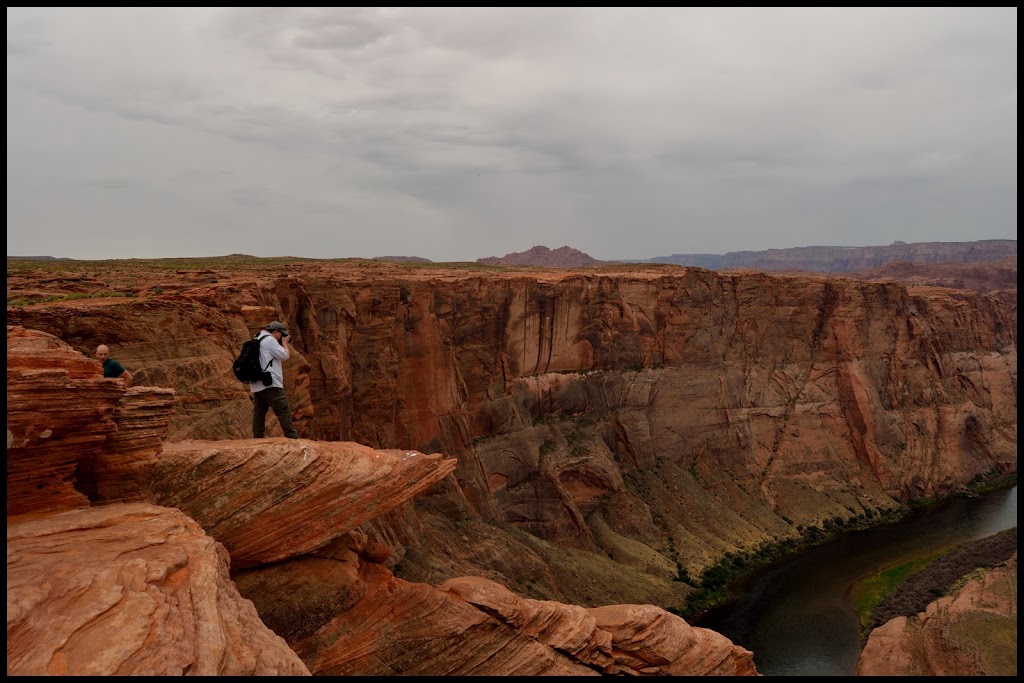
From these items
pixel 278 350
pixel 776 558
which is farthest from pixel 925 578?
pixel 278 350

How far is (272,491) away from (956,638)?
36451mm

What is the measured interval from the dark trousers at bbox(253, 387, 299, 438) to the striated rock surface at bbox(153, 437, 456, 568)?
3.73 feet

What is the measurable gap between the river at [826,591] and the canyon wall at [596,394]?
3.17 m

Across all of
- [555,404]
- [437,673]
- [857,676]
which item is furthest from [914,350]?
[437,673]

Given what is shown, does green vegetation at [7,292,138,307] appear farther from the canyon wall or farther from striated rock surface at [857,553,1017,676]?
striated rock surface at [857,553,1017,676]

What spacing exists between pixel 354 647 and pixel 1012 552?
2034 inches

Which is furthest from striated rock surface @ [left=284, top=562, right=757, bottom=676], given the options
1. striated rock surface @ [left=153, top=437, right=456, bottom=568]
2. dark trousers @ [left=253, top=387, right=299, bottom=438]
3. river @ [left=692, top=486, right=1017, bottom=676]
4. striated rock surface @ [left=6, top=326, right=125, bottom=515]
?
river @ [left=692, top=486, right=1017, bottom=676]

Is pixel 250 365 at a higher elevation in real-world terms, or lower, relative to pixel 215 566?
higher

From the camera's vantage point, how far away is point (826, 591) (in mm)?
47688

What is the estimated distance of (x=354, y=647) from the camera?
14.6 metres

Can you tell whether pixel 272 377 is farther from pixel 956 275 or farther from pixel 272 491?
pixel 956 275

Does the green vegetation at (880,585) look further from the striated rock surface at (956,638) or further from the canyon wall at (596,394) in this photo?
the canyon wall at (596,394)

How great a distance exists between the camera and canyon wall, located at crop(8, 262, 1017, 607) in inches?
998

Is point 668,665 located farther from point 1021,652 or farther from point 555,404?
point 555,404
